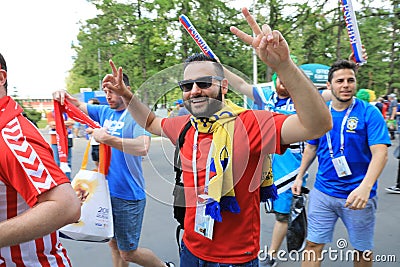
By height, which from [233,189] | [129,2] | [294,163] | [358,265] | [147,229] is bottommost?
[147,229]

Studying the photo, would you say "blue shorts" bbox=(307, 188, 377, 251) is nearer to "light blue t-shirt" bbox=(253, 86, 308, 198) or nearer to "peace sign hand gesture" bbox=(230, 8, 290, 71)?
"light blue t-shirt" bbox=(253, 86, 308, 198)

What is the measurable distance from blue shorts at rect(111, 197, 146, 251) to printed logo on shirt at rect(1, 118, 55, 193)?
1.70 m

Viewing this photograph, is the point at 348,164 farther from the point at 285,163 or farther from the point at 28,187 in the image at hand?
the point at 28,187

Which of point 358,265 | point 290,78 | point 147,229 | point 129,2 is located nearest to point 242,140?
point 290,78

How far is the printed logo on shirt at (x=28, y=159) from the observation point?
3.87 ft

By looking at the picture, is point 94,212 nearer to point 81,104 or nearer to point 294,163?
point 81,104

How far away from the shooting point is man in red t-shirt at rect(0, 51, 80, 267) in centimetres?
114

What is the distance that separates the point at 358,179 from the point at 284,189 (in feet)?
3.06

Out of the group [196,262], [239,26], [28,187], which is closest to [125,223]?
[196,262]

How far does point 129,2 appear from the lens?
12289mm

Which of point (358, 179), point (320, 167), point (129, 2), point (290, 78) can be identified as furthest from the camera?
point (129, 2)

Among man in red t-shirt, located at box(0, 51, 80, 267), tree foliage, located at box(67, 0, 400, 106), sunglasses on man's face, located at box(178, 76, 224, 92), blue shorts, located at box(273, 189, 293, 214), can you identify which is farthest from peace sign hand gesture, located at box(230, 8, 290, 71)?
tree foliage, located at box(67, 0, 400, 106)

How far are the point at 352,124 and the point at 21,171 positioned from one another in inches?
88.1

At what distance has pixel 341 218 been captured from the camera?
273 cm
